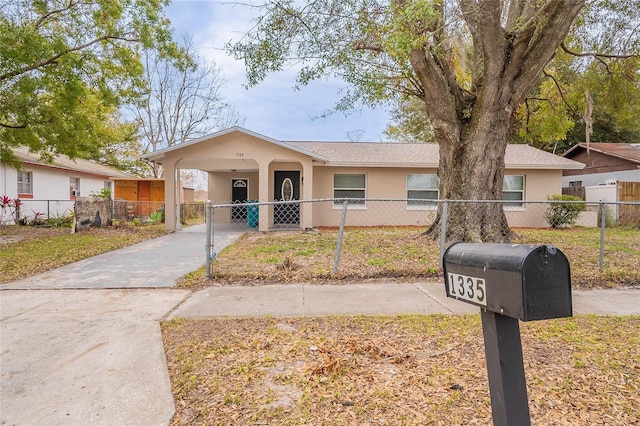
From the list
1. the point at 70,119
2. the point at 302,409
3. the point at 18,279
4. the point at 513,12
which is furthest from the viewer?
the point at 70,119

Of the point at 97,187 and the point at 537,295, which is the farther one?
the point at 97,187

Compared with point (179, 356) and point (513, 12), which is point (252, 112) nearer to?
point (513, 12)

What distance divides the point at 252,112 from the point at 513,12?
22519 millimetres

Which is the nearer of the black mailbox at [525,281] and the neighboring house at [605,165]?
the black mailbox at [525,281]

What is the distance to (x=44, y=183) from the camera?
58.1 feet

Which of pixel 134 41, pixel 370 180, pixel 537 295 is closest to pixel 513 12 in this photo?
pixel 370 180

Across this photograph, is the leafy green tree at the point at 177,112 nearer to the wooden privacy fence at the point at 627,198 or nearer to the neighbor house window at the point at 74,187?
the neighbor house window at the point at 74,187

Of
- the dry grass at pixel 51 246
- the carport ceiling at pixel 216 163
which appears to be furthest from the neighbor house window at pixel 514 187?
the dry grass at pixel 51 246

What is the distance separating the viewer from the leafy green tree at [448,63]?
22.0 feet

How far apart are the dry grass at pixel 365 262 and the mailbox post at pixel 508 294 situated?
175 inches

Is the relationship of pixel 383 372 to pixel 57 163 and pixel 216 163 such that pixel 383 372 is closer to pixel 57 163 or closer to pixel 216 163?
pixel 216 163

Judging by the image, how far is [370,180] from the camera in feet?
48.6

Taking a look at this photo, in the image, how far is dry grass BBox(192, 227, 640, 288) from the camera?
19.0 feet

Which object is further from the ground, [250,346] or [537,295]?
[537,295]
